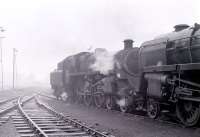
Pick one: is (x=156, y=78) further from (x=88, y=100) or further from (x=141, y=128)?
(x=88, y=100)

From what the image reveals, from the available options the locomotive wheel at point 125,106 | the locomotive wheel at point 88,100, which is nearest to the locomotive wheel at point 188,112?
the locomotive wheel at point 125,106

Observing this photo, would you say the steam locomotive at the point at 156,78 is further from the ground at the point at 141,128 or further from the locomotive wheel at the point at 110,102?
the ground at the point at 141,128

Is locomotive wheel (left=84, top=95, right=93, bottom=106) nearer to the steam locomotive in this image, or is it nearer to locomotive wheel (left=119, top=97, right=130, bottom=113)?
the steam locomotive

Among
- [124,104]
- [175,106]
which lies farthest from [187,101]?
[124,104]

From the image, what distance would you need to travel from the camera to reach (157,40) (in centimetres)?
1222

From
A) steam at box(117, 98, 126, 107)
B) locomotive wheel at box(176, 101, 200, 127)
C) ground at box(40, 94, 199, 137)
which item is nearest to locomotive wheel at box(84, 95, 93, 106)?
steam at box(117, 98, 126, 107)

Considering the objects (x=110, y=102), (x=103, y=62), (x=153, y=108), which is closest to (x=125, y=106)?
(x=110, y=102)

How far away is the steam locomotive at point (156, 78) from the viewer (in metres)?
10.3

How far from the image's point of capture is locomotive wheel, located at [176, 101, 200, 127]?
32.8 feet

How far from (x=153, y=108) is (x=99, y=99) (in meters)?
6.02

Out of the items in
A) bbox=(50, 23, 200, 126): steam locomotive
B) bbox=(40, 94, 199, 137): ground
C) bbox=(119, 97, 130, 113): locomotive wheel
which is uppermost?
bbox=(50, 23, 200, 126): steam locomotive

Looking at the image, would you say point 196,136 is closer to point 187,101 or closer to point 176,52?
point 187,101

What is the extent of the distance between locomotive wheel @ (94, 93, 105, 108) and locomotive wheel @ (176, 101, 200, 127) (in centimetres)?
676

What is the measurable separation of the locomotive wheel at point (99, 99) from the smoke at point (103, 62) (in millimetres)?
1250
